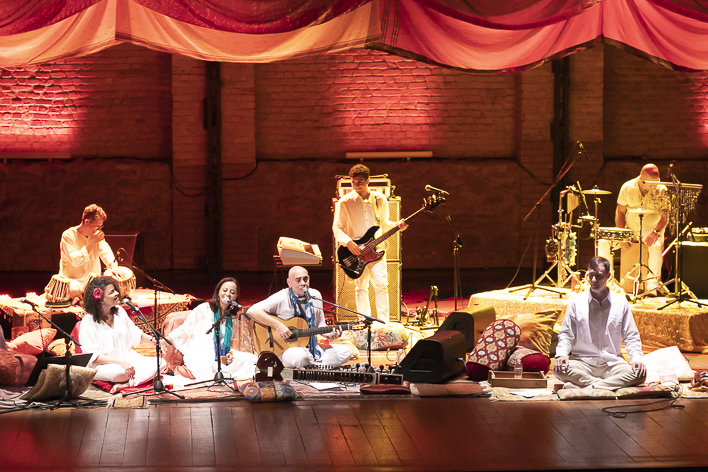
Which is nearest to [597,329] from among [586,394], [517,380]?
[586,394]

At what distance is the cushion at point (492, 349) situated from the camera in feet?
25.6

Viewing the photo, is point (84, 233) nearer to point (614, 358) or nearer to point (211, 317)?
point (211, 317)

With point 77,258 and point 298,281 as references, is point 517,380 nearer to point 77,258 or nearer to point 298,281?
point 298,281

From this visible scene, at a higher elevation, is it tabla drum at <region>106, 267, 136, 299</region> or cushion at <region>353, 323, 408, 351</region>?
tabla drum at <region>106, 267, 136, 299</region>

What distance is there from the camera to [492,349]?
7.83m

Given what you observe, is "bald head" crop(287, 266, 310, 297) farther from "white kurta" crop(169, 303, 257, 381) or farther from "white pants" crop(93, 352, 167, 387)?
"white pants" crop(93, 352, 167, 387)

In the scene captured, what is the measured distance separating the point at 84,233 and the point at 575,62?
314 inches

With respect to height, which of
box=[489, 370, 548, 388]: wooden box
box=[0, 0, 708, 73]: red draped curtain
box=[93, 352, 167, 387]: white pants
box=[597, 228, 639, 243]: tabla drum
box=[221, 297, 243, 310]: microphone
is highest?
box=[0, 0, 708, 73]: red draped curtain

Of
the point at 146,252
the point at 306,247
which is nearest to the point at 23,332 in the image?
the point at 306,247

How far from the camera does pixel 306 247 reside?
32.4 ft

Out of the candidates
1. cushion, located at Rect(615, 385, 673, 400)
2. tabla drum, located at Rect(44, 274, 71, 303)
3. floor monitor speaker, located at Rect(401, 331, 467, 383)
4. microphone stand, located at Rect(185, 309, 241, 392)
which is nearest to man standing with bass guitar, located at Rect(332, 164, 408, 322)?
floor monitor speaker, located at Rect(401, 331, 467, 383)

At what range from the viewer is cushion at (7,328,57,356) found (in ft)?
26.8

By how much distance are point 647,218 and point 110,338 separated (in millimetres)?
6765

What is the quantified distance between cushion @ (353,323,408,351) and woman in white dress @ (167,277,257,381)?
1.64 meters
